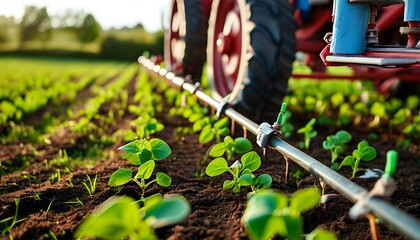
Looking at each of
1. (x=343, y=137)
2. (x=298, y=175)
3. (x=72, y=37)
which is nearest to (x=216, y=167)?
(x=298, y=175)

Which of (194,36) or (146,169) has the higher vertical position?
(194,36)

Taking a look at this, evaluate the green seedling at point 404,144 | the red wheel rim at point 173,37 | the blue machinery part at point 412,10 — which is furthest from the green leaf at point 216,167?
the red wheel rim at point 173,37

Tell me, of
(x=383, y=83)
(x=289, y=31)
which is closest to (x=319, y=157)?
(x=289, y=31)

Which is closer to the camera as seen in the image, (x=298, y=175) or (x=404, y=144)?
(x=298, y=175)

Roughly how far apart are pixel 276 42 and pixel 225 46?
640 mm

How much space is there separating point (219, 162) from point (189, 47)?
2801 mm

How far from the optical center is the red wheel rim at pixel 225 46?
2979 millimetres

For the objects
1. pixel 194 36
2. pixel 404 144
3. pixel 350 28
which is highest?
pixel 350 28

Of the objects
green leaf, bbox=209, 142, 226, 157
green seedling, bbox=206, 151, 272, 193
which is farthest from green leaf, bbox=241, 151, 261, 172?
green leaf, bbox=209, 142, 226, 157

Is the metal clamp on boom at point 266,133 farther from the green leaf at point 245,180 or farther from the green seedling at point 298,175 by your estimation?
the green seedling at point 298,175

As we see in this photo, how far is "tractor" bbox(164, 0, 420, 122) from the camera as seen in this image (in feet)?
5.67

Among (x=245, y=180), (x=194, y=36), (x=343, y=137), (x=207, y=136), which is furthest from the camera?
(x=194, y=36)

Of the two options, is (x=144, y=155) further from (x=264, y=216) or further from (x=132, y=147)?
(x=264, y=216)

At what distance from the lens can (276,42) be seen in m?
2.41
